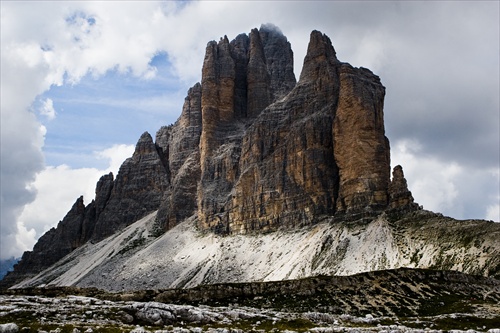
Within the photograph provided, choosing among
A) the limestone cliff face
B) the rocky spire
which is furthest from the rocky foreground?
the limestone cliff face

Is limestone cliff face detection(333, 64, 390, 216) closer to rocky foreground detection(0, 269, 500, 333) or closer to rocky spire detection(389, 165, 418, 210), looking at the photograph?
rocky spire detection(389, 165, 418, 210)

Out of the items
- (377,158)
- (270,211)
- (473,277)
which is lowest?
(473,277)

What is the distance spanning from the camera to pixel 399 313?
78.8m

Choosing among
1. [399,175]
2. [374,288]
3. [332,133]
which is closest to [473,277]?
[374,288]

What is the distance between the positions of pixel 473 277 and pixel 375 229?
6003cm

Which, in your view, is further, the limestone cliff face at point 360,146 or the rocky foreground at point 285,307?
the limestone cliff face at point 360,146

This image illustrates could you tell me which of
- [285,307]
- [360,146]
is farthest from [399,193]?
[285,307]

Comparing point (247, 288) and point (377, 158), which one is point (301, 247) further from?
point (247, 288)

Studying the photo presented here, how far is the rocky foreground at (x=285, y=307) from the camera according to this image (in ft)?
180

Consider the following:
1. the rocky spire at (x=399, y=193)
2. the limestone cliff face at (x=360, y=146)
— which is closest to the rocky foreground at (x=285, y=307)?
the rocky spire at (x=399, y=193)

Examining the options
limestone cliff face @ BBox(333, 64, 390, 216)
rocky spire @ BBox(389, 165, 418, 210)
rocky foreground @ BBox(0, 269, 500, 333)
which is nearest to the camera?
rocky foreground @ BBox(0, 269, 500, 333)

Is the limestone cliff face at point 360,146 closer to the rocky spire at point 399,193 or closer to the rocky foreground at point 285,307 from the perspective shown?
the rocky spire at point 399,193

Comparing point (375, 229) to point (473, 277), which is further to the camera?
point (375, 229)

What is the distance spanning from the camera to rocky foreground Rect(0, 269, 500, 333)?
180 feet
